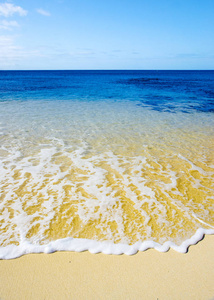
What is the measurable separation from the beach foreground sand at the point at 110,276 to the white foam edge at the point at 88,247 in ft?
0.29

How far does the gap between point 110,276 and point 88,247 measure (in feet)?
2.18

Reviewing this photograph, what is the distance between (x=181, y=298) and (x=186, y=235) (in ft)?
4.10

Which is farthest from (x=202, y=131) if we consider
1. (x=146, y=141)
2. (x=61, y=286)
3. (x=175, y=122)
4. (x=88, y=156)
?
(x=61, y=286)

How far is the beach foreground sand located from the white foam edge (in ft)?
0.29

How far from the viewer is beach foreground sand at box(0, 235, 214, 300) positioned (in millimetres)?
2844

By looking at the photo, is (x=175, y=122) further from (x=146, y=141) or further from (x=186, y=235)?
(x=186, y=235)

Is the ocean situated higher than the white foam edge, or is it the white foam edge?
the ocean

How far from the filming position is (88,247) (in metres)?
3.59

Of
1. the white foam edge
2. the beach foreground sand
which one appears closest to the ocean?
the white foam edge

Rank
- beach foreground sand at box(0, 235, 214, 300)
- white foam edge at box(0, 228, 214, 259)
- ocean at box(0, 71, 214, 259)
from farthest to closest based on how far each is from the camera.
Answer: ocean at box(0, 71, 214, 259) → white foam edge at box(0, 228, 214, 259) → beach foreground sand at box(0, 235, 214, 300)

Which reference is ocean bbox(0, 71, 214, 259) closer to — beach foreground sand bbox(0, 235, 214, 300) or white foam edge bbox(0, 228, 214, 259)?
white foam edge bbox(0, 228, 214, 259)

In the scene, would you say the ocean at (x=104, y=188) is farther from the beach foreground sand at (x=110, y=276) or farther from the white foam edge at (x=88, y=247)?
the beach foreground sand at (x=110, y=276)

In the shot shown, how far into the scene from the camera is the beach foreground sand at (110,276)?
9.33ft

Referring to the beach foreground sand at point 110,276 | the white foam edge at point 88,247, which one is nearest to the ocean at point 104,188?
the white foam edge at point 88,247
